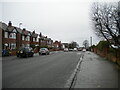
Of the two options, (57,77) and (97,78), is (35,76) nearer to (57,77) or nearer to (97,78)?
(57,77)

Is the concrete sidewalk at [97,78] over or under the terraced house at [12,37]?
under

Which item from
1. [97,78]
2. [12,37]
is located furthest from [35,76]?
[12,37]

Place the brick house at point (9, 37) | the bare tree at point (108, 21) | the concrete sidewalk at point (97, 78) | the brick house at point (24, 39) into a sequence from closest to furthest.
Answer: the concrete sidewalk at point (97, 78)
the bare tree at point (108, 21)
the brick house at point (9, 37)
the brick house at point (24, 39)

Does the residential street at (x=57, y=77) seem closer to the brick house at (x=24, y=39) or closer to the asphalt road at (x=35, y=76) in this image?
the asphalt road at (x=35, y=76)

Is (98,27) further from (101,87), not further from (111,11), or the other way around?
(101,87)

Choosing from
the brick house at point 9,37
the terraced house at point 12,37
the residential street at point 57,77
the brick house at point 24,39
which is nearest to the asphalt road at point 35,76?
the residential street at point 57,77

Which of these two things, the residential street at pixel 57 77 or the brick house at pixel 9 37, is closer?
the residential street at pixel 57 77

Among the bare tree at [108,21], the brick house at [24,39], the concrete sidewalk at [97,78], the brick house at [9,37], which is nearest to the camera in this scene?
the concrete sidewalk at [97,78]

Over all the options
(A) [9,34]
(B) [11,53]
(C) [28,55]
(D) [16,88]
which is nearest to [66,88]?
(D) [16,88]

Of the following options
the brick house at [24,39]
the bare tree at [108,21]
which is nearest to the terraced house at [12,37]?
the brick house at [24,39]

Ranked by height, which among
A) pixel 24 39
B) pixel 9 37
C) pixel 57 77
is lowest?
pixel 57 77

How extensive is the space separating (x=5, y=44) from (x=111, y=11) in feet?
109

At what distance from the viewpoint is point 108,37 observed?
69.3 ft

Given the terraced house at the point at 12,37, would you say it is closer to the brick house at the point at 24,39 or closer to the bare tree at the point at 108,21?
the brick house at the point at 24,39
